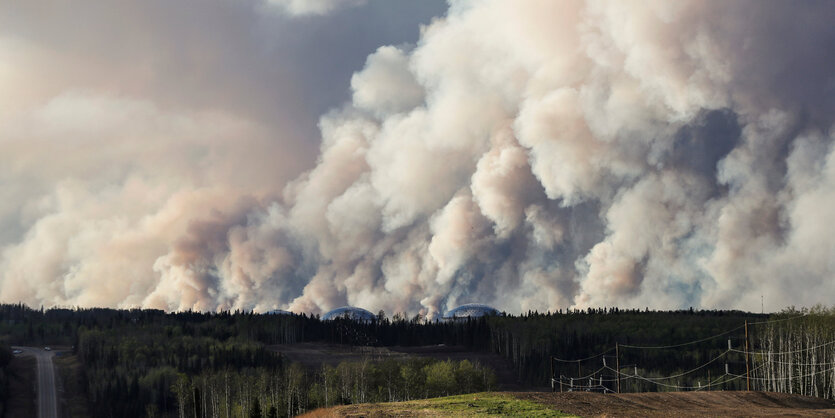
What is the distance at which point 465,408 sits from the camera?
74.1m

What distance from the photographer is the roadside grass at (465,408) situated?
232 feet

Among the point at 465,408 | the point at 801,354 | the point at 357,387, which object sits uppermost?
the point at 465,408

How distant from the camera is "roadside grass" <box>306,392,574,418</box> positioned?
232 feet

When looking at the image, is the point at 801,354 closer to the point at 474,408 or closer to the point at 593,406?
the point at 593,406

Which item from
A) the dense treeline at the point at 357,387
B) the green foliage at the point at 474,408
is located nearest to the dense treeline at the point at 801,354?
the dense treeline at the point at 357,387

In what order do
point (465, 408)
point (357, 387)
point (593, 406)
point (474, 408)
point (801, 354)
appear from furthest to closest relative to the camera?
1. point (357, 387)
2. point (801, 354)
3. point (593, 406)
4. point (465, 408)
5. point (474, 408)

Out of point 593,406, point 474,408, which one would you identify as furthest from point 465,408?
point 593,406

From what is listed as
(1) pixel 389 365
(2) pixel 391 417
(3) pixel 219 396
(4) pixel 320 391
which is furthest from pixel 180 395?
(2) pixel 391 417

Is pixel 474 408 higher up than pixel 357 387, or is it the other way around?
pixel 474 408

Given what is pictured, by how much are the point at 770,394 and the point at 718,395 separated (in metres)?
9.64

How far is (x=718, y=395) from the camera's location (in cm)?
8944

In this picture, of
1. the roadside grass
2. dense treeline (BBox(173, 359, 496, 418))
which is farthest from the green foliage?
dense treeline (BBox(173, 359, 496, 418))

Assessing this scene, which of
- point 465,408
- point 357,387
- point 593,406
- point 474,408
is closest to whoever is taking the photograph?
point 474,408

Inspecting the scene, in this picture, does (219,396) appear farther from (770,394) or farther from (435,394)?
(770,394)
